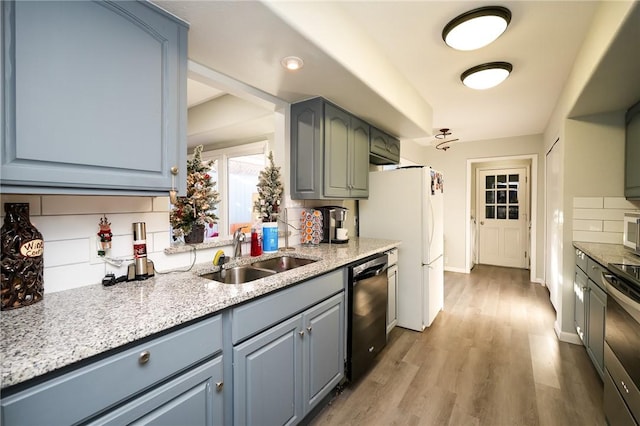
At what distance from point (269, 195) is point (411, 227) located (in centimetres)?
151

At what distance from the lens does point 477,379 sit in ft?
7.00

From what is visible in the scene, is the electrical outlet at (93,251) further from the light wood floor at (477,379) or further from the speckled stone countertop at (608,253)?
the speckled stone countertop at (608,253)

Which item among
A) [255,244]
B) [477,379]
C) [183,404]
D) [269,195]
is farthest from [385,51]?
[477,379]

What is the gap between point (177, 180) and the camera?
1.31m

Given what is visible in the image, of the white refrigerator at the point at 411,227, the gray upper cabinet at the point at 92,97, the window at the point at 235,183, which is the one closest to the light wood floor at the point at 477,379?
the white refrigerator at the point at 411,227

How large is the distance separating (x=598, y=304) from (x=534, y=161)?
3.46 metres

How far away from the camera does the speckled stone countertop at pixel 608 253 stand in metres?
1.90

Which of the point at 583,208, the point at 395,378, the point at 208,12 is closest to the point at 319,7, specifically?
the point at 208,12

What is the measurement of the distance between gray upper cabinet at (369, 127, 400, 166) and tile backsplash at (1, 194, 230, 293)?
7.23 ft

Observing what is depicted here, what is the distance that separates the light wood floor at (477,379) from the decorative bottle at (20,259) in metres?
1.56

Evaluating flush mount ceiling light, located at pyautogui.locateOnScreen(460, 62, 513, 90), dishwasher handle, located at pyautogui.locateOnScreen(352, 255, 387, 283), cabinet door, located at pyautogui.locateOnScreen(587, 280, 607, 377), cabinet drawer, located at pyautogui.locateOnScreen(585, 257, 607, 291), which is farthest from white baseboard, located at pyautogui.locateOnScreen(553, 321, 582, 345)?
flush mount ceiling light, located at pyautogui.locateOnScreen(460, 62, 513, 90)

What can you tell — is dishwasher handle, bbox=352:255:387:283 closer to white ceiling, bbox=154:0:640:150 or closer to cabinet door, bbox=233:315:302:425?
cabinet door, bbox=233:315:302:425

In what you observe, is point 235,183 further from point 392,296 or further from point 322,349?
point 322,349

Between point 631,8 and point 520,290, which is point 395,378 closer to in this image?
point 631,8
